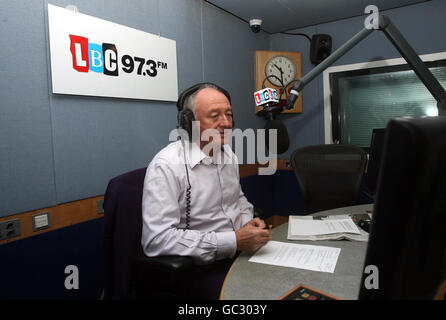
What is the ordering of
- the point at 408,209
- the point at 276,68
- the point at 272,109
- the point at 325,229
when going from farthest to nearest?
1. the point at 276,68
2. the point at 272,109
3. the point at 325,229
4. the point at 408,209

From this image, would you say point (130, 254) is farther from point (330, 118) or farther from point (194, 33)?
point (330, 118)

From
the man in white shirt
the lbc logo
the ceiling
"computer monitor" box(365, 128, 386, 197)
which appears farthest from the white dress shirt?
the ceiling

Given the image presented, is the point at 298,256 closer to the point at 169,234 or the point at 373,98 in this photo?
the point at 169,234

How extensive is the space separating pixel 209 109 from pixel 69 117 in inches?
37.4

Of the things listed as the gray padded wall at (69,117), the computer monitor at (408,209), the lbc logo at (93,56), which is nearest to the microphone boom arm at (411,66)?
the gray padded wall at (69,117)

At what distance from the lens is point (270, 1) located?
10.0ft

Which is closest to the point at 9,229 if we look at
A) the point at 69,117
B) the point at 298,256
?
the point at 69,117

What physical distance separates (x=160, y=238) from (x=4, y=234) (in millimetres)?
975

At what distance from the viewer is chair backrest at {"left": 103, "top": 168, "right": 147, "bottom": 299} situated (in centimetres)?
124

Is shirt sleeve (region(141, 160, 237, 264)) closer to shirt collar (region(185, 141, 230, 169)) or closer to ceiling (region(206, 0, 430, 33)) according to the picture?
shirt collar (region(185, 141, 230, 169))

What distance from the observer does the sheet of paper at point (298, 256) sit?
978 mm

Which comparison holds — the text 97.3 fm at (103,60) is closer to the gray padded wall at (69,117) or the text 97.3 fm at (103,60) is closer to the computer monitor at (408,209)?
the gray padded wall at (69,117)

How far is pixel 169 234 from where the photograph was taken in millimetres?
1201
